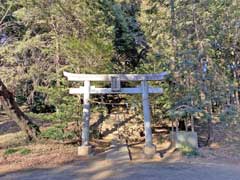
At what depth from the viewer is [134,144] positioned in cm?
772

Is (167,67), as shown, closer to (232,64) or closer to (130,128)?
(130,128)

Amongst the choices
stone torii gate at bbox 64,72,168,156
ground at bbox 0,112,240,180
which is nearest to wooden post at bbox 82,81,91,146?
stone torii gate at bbox 64,72,168,156

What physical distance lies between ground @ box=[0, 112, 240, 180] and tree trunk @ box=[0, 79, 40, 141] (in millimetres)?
316

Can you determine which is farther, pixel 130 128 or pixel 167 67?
pixel 130 128

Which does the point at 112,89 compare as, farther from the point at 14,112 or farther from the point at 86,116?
the point at 14,112

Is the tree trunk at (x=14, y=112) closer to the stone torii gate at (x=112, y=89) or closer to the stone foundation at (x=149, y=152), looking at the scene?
the stone torii gate at (x=112, y=89)

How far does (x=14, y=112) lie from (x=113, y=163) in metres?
3.30

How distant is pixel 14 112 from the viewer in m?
7.25

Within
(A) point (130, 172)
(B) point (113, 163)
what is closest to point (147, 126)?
(B) point (113, 163)

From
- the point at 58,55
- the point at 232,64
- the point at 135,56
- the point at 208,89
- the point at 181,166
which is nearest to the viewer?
the point at 181,166

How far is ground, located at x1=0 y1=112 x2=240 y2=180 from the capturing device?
4.69 metres

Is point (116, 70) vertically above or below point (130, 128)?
above

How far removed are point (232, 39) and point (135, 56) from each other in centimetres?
383

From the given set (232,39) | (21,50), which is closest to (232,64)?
(232,39)
